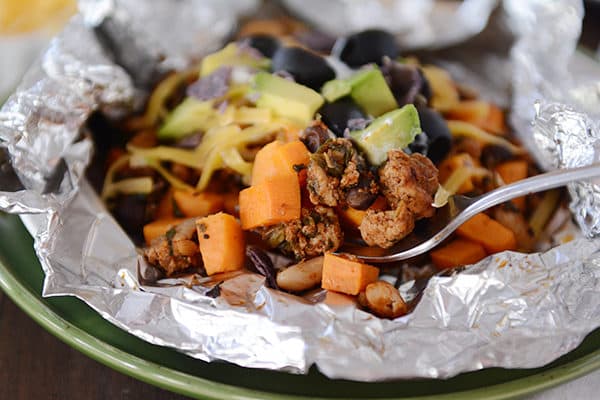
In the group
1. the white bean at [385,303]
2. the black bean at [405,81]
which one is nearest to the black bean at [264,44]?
the black bean at [405,81]

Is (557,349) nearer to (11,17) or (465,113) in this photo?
(465,113)

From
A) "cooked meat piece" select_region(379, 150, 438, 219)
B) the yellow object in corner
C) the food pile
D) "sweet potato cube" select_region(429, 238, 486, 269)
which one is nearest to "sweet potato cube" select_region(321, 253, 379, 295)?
the food pile

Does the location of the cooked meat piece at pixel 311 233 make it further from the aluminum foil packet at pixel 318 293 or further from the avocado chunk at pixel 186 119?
the avocado chunk at pixel 186 119

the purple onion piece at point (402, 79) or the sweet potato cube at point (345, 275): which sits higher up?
the purple onion piece at point (402, 79)

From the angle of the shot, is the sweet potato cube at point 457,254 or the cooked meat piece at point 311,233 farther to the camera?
the sweet potato cube at point 457,254

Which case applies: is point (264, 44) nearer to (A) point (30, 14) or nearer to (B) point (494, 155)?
(B) point (494, 155)

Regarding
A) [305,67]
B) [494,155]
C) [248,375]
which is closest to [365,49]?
[305,67]
